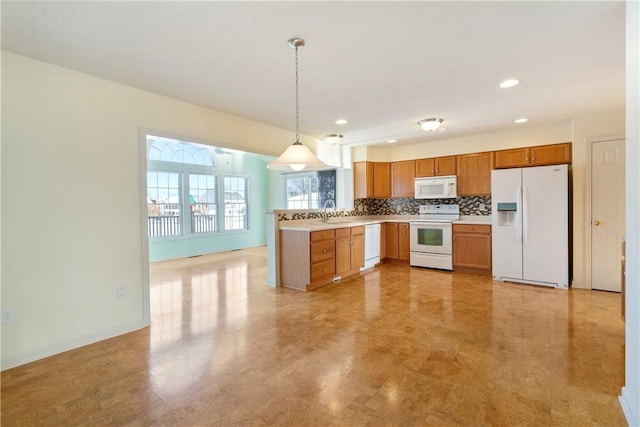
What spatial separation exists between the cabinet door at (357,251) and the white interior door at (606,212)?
3285 mm

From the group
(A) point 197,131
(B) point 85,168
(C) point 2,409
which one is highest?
(A) point 197,131

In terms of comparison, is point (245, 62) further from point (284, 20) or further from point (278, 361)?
point (278, 361)

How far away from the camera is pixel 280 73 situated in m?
2.73

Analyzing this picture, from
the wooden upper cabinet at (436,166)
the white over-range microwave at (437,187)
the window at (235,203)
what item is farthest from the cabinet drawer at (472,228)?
the window at (235,203)

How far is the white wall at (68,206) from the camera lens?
2.37 m

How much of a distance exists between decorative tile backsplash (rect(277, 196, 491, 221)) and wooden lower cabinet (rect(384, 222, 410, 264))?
1.90 ft

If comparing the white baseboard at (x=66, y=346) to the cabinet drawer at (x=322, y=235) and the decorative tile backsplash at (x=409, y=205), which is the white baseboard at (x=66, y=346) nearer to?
the cabinet drawer at (x=322, y=235)

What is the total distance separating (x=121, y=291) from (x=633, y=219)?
4.03 m

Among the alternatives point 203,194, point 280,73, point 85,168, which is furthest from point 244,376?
point 203,194

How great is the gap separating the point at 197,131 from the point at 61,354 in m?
2.54

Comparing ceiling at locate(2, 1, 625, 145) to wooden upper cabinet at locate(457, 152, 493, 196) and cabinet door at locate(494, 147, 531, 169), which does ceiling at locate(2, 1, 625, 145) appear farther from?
wooden upper cabinet at locate(457, 152, 493, 196)

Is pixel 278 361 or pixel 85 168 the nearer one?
pixel 278 361

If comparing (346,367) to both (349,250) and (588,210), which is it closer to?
(349,250)

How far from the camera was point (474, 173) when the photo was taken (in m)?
5.27
